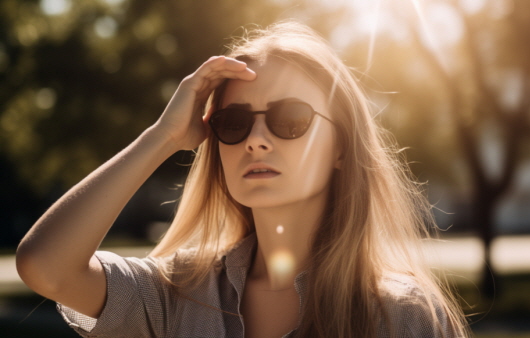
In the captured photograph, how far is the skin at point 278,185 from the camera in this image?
8.45 feet

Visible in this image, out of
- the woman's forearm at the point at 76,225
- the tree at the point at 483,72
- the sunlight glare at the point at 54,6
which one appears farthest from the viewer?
the sunlight glare at the point at 54,6

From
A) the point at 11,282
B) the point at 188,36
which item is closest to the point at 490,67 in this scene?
the point at 188,36

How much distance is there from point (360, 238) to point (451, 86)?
28.6 feet

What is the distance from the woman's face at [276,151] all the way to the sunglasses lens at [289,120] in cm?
3

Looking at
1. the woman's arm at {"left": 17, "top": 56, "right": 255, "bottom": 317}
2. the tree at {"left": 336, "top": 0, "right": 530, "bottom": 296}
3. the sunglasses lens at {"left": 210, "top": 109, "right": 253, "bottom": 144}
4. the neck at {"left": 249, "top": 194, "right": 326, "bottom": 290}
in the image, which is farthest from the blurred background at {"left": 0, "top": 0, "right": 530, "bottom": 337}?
the sunglasses lens at {"left": 210, "top": 109, "right": 253, "bottom": 144}

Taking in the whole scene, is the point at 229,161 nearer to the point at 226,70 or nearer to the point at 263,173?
the point at 263,173

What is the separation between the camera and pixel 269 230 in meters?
2.77

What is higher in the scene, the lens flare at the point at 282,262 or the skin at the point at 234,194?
the skin at the point at 234,194

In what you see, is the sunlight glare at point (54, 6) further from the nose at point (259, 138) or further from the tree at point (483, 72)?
the nose at point (259, 138)

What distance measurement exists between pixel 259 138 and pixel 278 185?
24 cm

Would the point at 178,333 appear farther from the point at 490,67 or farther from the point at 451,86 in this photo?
the point at 490,67

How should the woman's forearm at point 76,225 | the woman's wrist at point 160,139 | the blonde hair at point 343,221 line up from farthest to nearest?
the woman's wrist at point 160,139 → the blonde hair at point 343,221 → the woman's forearm at point 76,225

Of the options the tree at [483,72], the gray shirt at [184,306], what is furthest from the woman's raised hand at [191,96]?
the tree at [483,72]

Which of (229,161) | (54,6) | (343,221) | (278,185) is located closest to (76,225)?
(229,161)
